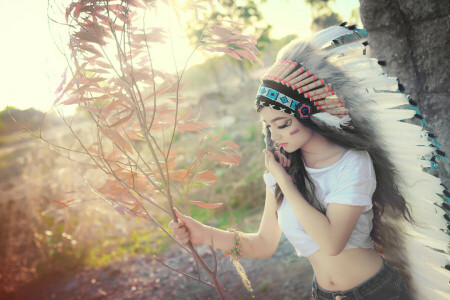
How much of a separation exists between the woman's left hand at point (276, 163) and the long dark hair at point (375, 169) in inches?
1.0

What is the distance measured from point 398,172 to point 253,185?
188 inches

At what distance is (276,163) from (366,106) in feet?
1.59

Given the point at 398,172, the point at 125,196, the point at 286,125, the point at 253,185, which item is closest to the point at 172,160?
the point at 125,196

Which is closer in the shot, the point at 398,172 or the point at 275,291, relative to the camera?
the point at 398,172

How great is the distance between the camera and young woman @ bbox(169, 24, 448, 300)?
52.8 inches

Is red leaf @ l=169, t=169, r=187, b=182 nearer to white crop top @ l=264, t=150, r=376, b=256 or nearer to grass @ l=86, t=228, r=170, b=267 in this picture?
white crop top @ l=264, t=150, r=376, b=256

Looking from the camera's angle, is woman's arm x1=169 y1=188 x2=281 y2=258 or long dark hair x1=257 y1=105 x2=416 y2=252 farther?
woman's arm x1=169 y1=188 x2=281 y2=258

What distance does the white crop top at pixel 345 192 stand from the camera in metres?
1.31

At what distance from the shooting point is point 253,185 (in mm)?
6195

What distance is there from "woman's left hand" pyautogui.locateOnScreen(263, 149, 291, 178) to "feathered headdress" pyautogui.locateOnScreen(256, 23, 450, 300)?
0.24m

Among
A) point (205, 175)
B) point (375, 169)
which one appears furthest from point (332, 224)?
point (205, 175)

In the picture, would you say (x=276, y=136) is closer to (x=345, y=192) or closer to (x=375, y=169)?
(x=345, y=192)

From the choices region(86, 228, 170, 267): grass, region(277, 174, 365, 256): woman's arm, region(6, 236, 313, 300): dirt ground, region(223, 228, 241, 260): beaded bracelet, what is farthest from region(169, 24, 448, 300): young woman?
region(86, 228, 170, 267): grass

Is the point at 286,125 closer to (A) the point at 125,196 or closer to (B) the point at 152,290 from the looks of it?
(A) the point at 125,196
